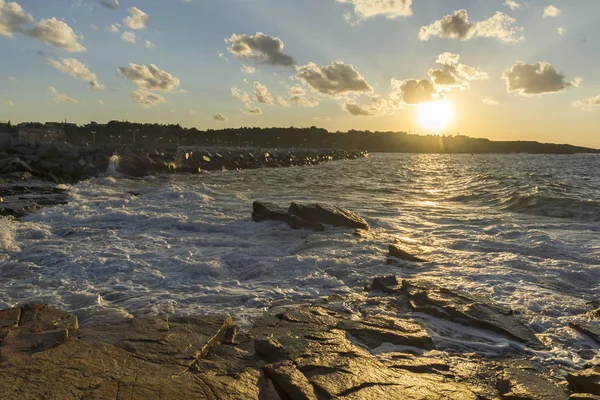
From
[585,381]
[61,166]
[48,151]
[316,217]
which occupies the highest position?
[48,151]

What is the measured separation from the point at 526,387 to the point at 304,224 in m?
8.17

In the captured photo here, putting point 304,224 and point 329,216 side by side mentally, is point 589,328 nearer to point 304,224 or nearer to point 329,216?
point 329,216

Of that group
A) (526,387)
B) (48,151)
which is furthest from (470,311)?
(48,151)

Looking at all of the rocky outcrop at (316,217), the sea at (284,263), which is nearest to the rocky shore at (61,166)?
the sea at (284,263)

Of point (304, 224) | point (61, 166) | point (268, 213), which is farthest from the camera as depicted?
point (61, 166)

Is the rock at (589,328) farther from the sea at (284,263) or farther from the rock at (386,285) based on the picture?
the rock at (386,285)

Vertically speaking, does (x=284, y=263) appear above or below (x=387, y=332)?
below

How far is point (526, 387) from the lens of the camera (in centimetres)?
373

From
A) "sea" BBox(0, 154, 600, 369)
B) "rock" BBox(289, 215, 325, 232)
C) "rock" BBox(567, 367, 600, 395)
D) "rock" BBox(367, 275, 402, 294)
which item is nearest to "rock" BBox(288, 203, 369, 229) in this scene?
"rock" BBox(289, 215, 325, 232)

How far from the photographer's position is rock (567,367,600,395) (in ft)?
12.0

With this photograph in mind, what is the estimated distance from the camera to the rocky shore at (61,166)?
51.2 ft

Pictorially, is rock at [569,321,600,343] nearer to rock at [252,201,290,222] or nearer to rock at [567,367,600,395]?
rock at [567,367,600,395]

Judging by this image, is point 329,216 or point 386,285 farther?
point 329,216

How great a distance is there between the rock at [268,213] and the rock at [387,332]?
291 inches
